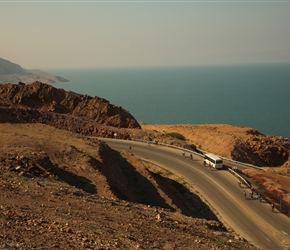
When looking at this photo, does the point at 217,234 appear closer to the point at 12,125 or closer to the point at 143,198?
the point at 143,198

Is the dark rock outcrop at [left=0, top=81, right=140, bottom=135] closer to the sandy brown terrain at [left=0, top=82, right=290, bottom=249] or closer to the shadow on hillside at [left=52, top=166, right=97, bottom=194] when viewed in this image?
the sandy brown terrain at [left=0, top=82, right=290, bottom=249]

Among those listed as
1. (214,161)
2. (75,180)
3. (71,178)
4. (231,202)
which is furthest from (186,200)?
(71,178)

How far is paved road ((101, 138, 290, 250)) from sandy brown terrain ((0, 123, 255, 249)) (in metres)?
1.66

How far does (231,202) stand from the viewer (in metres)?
30.7

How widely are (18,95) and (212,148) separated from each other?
37686 mm

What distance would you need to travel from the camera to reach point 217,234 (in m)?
17.5

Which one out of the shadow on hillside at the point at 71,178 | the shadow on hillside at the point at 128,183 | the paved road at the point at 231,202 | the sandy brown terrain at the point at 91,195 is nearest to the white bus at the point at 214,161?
the paved road at the point at 231,202

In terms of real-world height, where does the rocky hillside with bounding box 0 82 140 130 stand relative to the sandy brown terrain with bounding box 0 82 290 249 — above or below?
above

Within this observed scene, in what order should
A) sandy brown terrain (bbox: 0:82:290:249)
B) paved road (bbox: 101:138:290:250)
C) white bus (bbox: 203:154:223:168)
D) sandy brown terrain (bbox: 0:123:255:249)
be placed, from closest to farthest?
sandy brown terrain (bbox: 0:123:255:249) → sandy brown terrain (bbox: 0:82:290:249) → paved road (bbox: 101:138:290:250) → white bus (bbox: 203:154:223:168)

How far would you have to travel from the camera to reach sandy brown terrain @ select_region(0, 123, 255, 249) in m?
11.0

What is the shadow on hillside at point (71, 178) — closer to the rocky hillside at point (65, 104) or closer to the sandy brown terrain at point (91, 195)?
the sandy brown terrain at point (91, 195)

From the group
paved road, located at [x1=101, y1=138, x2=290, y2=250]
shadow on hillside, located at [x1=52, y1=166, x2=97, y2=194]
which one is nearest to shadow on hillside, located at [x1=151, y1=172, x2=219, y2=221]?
paved road, located at [x1=101, y1=138, x2=290, y2=250]

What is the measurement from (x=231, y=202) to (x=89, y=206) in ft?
60.8

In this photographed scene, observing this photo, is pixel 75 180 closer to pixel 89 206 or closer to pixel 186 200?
pixel 89 206
